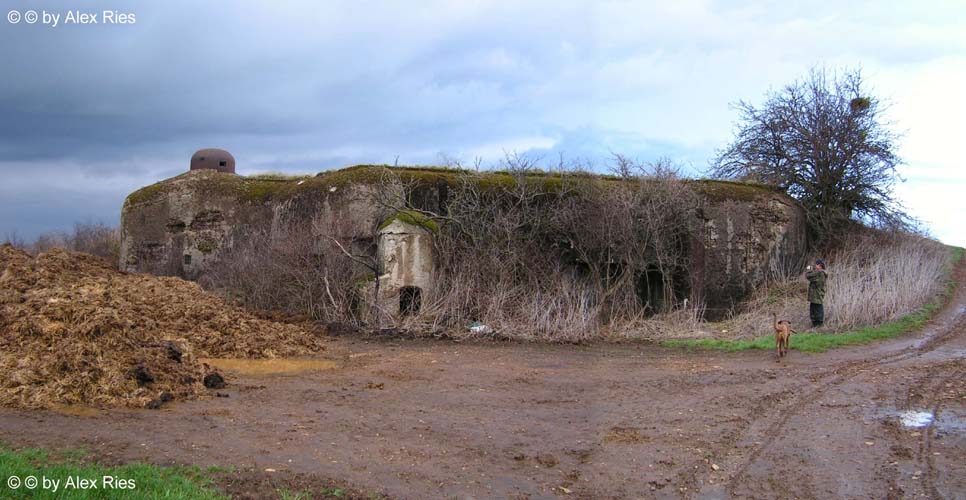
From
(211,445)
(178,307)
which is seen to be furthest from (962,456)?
(178,307)

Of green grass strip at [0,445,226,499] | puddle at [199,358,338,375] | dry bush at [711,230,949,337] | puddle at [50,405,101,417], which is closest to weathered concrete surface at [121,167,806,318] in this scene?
dry bush at [711,230,949,337]

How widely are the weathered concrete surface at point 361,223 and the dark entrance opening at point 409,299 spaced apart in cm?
20

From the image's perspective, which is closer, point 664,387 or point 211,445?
point 211,445

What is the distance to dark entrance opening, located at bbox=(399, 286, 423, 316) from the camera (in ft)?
53.9

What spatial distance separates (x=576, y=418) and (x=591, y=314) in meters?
7.04

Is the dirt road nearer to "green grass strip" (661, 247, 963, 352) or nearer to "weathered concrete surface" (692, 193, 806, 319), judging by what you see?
"green grass strip" (661, 247, 963, 352)

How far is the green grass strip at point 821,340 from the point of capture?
44.5ft

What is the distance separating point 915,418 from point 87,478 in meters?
8.34

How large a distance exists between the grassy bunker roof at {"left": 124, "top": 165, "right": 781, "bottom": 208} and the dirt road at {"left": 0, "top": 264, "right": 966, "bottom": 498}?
677 centimetres

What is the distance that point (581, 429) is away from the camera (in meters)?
8.20

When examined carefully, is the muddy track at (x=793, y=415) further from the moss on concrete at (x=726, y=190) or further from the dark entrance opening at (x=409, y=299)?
→ the dark entrance opening at (x=409, y=299)

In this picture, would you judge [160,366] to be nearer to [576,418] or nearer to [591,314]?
[576,418]

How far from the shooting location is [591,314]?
15.6m

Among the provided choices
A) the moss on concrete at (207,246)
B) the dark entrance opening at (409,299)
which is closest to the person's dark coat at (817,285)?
the dark entrance opening at (409,299)
